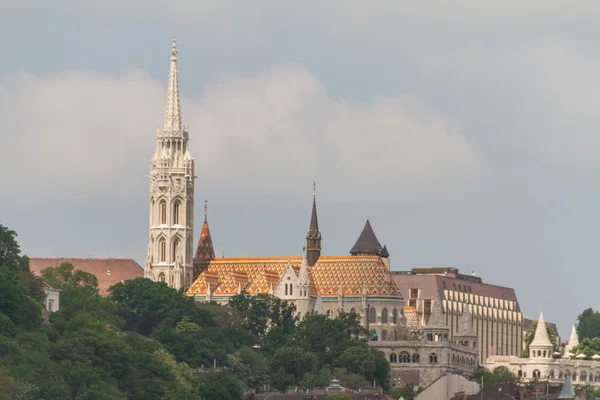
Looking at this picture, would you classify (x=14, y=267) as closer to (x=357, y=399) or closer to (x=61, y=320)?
(x=61, y=320)

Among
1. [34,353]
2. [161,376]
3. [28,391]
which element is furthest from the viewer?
[161,376]

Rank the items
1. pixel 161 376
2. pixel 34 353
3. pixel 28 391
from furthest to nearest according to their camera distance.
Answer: pixel 161 376, pixel 34 353, pixel 28 391

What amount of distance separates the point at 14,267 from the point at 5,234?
2.77 metres

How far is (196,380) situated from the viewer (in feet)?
653

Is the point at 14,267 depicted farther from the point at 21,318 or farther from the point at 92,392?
the point at 92,392

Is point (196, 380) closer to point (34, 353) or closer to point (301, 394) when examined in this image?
point (301, 394)

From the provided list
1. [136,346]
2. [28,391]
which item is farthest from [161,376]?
[28,391]

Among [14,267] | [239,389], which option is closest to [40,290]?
[14,267]

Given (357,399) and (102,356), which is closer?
(102,356)

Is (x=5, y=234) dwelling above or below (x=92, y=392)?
above

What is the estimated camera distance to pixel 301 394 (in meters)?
198

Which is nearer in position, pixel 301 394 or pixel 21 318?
pixel 21 318

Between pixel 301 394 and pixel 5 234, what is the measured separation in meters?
27.5

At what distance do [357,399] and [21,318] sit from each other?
29.1m
